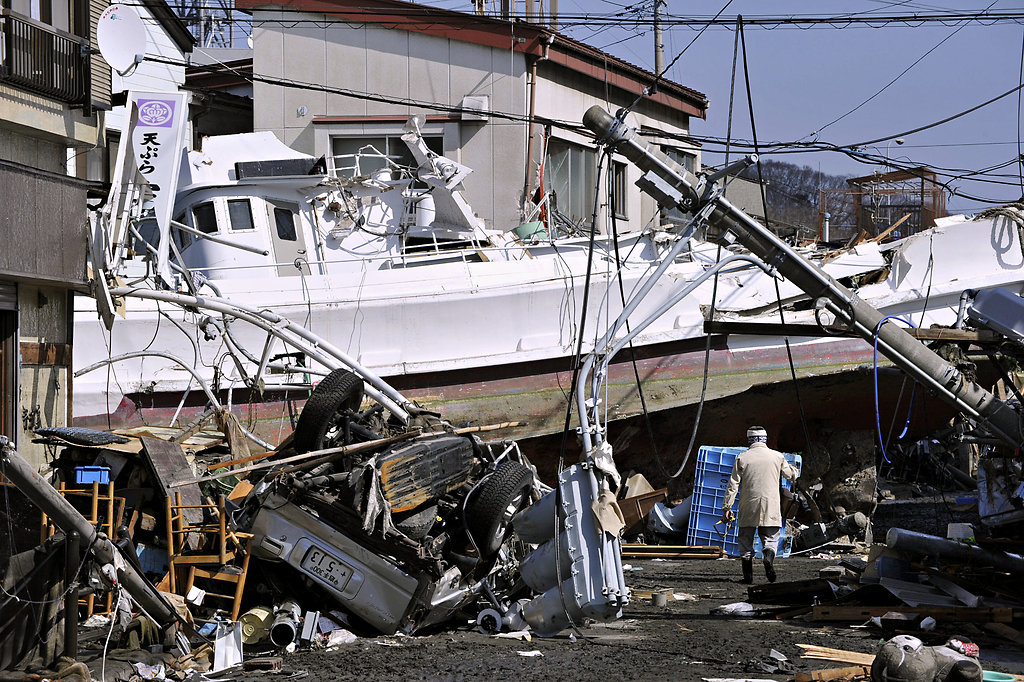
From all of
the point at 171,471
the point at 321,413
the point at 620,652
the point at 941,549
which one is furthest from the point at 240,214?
the point at 941,549

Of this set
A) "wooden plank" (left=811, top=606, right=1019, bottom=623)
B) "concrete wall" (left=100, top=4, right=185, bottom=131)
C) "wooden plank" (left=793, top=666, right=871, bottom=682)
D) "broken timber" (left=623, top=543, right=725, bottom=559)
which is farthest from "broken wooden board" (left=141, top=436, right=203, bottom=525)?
"concrete wall" (left=100, top=4, right=185, bottom=131)

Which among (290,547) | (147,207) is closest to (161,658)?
(290,547)

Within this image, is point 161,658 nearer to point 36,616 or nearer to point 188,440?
point 36,616

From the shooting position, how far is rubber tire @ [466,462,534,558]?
873cm

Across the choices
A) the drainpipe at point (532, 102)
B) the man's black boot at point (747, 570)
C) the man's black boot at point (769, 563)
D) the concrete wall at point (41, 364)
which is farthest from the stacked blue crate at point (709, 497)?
the drainpipe at point (532, 102)

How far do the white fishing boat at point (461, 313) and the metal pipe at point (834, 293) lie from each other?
16.2 feet

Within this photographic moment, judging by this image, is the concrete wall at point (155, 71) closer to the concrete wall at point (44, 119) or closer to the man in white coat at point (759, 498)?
the concrete wall at point (44, 119)

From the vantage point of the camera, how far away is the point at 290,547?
8.11 metres

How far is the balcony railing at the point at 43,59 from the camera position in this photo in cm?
961

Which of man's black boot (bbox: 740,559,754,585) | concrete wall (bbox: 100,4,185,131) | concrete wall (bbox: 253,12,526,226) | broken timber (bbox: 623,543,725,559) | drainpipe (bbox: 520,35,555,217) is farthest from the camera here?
concrete wall (bbox: 100,4,185,131)

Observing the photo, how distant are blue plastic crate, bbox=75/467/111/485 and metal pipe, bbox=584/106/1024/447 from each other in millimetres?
4913

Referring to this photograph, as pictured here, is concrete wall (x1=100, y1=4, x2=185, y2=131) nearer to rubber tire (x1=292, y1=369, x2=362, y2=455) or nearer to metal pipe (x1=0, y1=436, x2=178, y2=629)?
rubber tire (x1=292, y1=369, x2=362, y2=455)

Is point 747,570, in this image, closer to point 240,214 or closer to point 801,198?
point 240,214

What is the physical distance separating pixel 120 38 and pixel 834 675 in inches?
336
